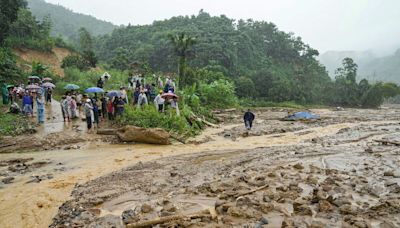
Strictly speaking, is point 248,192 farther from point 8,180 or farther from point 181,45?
point 181,45

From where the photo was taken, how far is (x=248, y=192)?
25.6ft

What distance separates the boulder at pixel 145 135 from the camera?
50.2ft

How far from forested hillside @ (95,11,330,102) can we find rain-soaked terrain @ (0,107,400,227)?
37.0 meters

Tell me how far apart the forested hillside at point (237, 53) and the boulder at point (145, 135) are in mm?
33760

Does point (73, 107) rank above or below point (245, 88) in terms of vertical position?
below

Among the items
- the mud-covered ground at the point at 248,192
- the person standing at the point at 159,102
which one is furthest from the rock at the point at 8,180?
the person standing at the point at 159,102

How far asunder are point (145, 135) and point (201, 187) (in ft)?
24.0

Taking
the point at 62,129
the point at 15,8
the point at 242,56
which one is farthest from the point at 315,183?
the point at 242,56

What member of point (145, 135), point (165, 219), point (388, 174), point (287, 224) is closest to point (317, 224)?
point (287, 224)

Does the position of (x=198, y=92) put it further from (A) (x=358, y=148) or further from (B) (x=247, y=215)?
(B) (x=247, y=215)

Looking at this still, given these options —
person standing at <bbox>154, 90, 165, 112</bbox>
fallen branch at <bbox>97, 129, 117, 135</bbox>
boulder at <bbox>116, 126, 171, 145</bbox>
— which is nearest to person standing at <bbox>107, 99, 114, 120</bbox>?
fallen branch at <bbox>97, 129, 117, 135</bbox>

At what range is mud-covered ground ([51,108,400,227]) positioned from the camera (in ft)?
21.5

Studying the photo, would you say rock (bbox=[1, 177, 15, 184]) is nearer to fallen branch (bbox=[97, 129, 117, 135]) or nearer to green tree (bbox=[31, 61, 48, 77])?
fallen branch (bbox=[97, 129, 117, 135])

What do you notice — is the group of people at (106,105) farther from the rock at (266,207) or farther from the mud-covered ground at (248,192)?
the rock at (266,207)
